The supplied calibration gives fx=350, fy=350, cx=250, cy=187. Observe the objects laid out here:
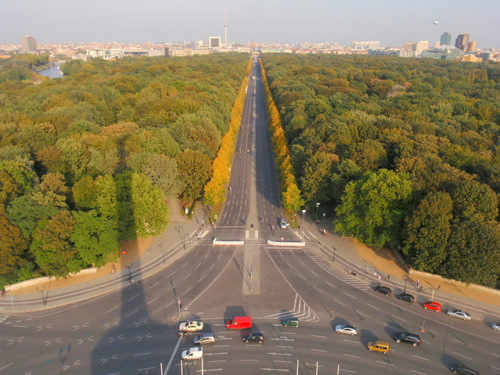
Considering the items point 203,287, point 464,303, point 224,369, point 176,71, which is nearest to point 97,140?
point 203,287

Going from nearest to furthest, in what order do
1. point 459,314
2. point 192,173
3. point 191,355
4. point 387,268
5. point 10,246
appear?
point 191,355, point 459,314, point 10,246, point 387,268, point 192,173

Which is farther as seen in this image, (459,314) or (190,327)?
(459,314)

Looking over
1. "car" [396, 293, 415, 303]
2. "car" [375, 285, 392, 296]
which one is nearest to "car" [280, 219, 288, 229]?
"car" [375, 285, 392, 296]

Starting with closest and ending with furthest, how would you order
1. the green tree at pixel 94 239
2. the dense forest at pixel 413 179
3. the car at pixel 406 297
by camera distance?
the car at pixel 406 297, the dense forest at pixel 413 179, the green tree at pixel 94 239

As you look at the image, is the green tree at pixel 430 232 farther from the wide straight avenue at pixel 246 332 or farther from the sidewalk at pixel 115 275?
the sidewalk at pixel 115 275

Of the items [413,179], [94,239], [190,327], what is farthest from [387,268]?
[94,239]

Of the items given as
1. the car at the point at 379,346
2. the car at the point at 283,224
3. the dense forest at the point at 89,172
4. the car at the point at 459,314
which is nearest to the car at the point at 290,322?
the car at the point at 379,346

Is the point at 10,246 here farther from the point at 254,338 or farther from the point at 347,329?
the point at 347,329

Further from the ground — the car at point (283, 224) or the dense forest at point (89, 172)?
the dense forest at point (89, 172)
